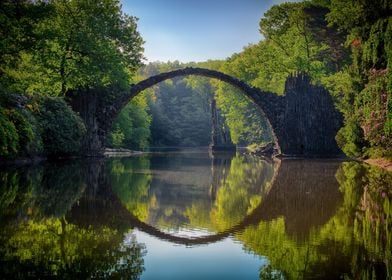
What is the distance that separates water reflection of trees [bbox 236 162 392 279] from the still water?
0.05 feet

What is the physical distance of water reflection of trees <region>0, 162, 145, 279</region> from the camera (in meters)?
6.15

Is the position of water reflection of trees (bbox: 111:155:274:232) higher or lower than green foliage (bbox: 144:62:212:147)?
lower

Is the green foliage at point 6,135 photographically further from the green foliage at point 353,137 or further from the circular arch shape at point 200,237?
the green foliage at point 353,137

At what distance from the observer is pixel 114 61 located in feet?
112

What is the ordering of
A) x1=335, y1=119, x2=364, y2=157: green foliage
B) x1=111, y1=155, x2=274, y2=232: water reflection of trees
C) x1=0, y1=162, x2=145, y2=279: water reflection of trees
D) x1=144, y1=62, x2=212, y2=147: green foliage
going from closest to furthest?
x1=0, y1=162, x2=145, y2=279: water reflection of trees
x1=111, y1=155, x2=274, y2=232: water reflection of trees
x1=335, y1=119, x2=364, y2=157: green foliage
x1=144, y1=62, x2=212, y2=147: green foliage

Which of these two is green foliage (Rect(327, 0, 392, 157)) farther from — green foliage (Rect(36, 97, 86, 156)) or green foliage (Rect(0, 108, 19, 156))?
green foliage (Rect(0, 108, 19, 156))

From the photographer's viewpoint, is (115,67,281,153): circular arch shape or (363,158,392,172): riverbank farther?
(115,67,281,153): circular arch shape

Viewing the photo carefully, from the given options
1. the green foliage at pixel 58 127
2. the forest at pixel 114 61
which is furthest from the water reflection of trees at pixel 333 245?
the green foliage at pixel 58 127

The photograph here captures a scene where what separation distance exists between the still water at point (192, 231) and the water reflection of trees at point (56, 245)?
0.01 m

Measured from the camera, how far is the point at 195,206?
12.6 m

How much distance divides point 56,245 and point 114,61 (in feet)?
91.1

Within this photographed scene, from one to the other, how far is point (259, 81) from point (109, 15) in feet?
70.8

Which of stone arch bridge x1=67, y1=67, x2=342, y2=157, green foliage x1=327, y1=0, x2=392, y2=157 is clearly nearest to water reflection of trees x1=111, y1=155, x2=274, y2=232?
green foliage x1=327, y1=0, x2=392, y2=157

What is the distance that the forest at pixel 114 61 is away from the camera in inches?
1030
